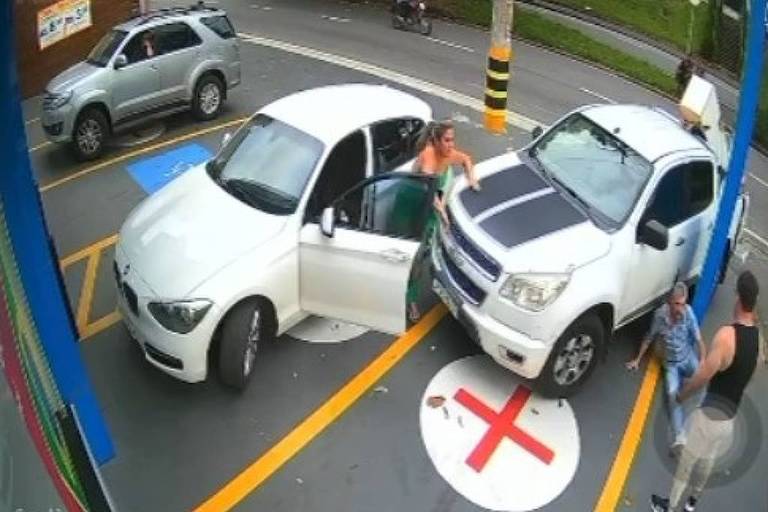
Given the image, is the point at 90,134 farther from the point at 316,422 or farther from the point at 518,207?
the point at 518,207

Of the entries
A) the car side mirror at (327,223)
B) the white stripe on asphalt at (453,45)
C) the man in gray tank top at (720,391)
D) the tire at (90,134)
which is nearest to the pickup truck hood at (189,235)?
the car side mirror at (327,223)

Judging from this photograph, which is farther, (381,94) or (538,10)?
(538,10)

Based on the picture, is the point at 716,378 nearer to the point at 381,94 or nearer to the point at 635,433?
the point at 635,433

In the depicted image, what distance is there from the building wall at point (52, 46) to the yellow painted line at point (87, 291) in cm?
528

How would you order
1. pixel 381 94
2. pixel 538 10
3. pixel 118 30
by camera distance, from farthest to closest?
pixel 538 10, pixel 118 30, pixel 381 94

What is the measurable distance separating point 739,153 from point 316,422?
4.53 m

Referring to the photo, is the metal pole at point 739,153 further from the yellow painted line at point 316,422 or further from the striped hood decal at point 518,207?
the yellow painted line at point 316,422

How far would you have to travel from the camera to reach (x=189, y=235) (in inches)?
309

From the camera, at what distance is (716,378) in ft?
22.2

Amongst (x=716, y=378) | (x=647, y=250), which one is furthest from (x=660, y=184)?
(x=716, y=378)

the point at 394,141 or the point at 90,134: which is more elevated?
the point at 394,141

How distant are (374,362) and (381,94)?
2.83m

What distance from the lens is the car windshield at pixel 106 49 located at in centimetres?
1243

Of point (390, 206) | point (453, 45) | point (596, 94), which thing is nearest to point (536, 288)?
point (390, 206)
